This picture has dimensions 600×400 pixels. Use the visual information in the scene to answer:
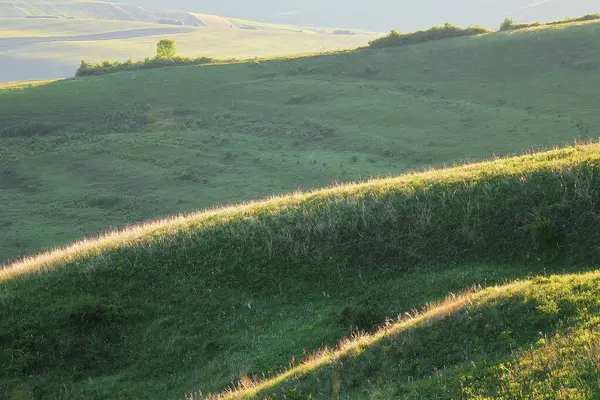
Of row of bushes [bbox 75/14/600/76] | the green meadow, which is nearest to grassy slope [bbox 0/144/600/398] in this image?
the green meadow

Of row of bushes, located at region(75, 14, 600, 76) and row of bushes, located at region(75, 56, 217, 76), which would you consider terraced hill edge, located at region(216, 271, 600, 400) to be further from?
row of bushes, located at region(75, 56, 217, 76)

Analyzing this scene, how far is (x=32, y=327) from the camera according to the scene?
17.5 m

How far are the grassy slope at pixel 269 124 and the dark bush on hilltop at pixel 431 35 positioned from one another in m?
4.68

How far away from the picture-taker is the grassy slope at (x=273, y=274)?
16062mm

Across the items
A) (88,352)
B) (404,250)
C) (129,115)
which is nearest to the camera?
(88,352)

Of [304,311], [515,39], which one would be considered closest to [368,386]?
[304,311]

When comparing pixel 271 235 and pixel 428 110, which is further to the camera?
pixel 428 110

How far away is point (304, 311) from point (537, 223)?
8029 mm

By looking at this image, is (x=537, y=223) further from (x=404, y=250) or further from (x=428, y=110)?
(x=428, y=110)

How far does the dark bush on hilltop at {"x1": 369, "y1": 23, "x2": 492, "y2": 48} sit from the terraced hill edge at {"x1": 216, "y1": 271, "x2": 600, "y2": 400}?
8438cm

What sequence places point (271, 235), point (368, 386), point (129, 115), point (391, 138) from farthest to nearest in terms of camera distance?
point (129, 115), point (391, 138), point (271, 235), point (368, 386)

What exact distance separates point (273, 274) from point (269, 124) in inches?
2082

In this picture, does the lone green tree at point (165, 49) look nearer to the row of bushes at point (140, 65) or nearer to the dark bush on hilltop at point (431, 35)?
the row of bushes at point (140, 65)

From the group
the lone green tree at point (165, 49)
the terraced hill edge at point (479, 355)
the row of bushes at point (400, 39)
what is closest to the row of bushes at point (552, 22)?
the row of bushes at point (400, 39)
